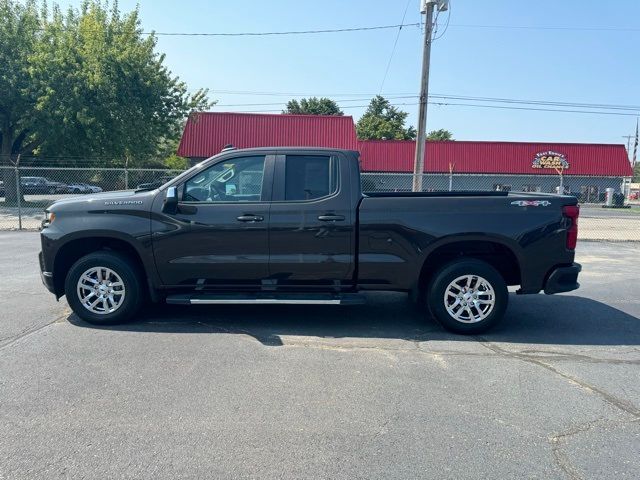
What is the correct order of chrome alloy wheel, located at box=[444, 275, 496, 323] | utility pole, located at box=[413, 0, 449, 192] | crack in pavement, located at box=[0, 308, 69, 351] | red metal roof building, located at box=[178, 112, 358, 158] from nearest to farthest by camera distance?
crack in pavement, located at box=[0, 308, 69, 351] < chrome alloy wheel, located at box=[444, 275, 496, 323] < utility pole, located at box=[413, 0, 449, 192] < red metal roof building, located at box=[178, 112, 358, 158]

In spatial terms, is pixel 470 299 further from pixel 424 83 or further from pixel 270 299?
pixel 424 83

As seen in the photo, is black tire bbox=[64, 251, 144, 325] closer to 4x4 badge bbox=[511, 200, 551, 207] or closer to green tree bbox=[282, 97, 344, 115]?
4x4 badge bbox=[511, 200, 551, 207]

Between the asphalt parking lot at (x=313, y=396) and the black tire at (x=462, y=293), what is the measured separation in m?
0.15

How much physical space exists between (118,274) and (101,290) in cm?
28

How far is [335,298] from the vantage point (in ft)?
18.4

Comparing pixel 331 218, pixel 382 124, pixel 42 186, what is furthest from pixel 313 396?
pixel 382 124

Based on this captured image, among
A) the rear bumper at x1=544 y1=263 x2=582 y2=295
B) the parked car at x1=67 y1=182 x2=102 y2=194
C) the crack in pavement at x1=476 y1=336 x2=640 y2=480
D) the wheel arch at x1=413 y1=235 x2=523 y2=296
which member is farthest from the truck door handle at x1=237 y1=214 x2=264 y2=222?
the parked car at x1=67 y1=182 x2=102 y2=194

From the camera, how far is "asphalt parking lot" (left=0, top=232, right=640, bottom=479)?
309 centimetres

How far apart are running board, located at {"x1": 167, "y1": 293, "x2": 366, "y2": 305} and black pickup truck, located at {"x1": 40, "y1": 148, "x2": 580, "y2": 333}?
0.02 metres

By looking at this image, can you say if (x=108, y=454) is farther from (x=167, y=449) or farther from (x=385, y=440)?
(x=385, y=440)

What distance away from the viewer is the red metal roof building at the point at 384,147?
3303cm

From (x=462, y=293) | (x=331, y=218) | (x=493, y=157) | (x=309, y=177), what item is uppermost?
(x=493, y=157)

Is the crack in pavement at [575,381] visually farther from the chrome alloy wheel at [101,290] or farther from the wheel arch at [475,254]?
the chrome alloy wheel at [101,290]

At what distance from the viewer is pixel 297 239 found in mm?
5551
